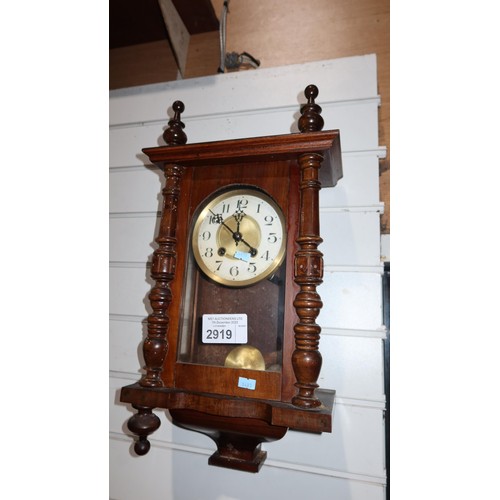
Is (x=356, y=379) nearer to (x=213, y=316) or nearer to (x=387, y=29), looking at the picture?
(x=213, y=316)

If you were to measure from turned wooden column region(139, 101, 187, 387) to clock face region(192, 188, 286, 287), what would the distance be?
0.18 ft

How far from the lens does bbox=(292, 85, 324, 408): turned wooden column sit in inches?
23.9

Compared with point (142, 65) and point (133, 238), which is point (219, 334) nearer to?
point (133, 238)

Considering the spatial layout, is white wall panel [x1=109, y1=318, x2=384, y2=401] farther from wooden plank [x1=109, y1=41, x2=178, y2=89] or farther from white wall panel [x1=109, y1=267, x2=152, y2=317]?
wooden plank [x1=109, y1=41, x2=178, y2=89]

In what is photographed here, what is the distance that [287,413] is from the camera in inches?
23.5

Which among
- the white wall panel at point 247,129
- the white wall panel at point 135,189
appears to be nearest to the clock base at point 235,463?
the white wall panel at point 135,189

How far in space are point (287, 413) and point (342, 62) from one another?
90 cm

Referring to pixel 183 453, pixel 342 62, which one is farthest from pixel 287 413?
pixel 342 62

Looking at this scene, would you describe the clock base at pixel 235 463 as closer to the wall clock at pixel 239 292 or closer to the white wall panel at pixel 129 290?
the wall clock at pixel 239 292

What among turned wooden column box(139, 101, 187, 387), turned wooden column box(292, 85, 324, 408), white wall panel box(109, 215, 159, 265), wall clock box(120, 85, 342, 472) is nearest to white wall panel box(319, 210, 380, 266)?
wall clock box(120, 85, 342, 472)

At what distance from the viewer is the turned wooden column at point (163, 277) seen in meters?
0.70

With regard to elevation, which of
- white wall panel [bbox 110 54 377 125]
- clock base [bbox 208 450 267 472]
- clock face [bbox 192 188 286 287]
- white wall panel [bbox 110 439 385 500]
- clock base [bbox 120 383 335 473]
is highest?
white wall panel [bbox 110 54 377 125]

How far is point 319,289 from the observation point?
2.96 ft

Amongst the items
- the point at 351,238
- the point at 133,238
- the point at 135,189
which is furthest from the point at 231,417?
the point at 135,189
